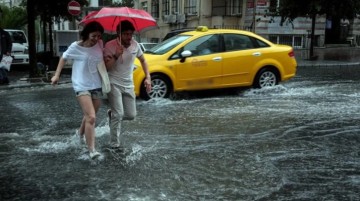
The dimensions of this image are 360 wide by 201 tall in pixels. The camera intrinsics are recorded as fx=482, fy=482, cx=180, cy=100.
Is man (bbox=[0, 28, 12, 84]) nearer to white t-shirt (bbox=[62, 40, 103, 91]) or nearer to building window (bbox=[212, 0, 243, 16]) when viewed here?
white t-shirt (bbox=[62, 40, 103, 91])

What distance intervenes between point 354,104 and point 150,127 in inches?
193

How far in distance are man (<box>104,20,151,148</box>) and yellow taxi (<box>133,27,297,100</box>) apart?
4.28 meters

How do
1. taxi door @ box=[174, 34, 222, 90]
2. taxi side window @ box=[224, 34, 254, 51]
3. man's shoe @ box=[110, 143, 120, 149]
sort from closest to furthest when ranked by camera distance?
man's shoe @ box=[110, 143, 120, 149]
taxi door @ box=[174, 34, 222, 90]
taxi side window @ box=[224, 34, 254, 51]

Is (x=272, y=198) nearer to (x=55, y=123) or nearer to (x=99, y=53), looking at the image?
(x=99, y=53)

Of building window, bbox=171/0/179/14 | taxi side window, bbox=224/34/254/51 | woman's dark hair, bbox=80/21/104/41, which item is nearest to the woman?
woman's dark hair, bbox=80/21/104/41

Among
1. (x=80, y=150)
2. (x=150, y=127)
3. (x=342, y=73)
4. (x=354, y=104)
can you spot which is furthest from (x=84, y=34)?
(x=342, y=73)

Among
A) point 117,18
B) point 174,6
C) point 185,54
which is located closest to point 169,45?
point 185,54

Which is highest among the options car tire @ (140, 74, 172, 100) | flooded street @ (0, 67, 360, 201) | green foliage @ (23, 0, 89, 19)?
green foliage @ (23, 0, 89, 19)

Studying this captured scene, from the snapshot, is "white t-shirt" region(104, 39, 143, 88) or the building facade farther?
the building facade

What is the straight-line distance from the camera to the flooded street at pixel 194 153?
5.05m

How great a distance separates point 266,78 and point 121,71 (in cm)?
665

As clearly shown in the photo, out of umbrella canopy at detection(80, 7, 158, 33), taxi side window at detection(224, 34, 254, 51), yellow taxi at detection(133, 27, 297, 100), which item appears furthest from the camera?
taxi side window at detection(224, 34, 254, 51)

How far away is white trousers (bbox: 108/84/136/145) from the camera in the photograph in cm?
636

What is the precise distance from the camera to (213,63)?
11477mm
